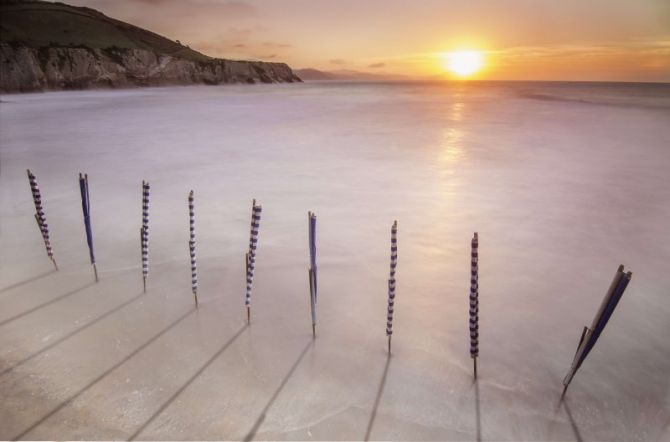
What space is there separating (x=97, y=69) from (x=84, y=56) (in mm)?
2933

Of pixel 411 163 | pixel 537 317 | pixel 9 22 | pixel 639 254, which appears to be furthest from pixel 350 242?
pixel 9 22

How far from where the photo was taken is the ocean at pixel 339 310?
14.1 ft

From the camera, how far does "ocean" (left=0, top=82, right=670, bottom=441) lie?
430 centimetres

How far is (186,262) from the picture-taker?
25.2 ft

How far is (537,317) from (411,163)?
11.9m

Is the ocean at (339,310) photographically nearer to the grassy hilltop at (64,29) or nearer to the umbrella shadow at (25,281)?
the umbrella shadow at (25,281)

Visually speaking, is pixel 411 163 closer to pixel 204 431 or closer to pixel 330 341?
pixel 330 341

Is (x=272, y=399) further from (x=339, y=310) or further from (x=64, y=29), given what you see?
(x=64, y=29)

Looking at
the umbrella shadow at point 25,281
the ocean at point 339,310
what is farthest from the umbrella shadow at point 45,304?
the umbrella shadow at point 25,281

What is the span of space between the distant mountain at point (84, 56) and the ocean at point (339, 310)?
59108 millimetres

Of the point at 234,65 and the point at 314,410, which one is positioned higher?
the point at 234,65

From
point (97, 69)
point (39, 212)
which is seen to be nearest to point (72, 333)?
point (39, 212)

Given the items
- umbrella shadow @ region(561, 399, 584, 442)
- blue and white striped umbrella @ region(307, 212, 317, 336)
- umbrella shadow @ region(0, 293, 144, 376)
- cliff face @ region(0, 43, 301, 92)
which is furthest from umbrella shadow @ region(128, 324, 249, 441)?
cliff face @ region(0, 43, 301, 92)

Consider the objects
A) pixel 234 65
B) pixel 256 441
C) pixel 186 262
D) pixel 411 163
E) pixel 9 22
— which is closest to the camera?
pixel 256 441
